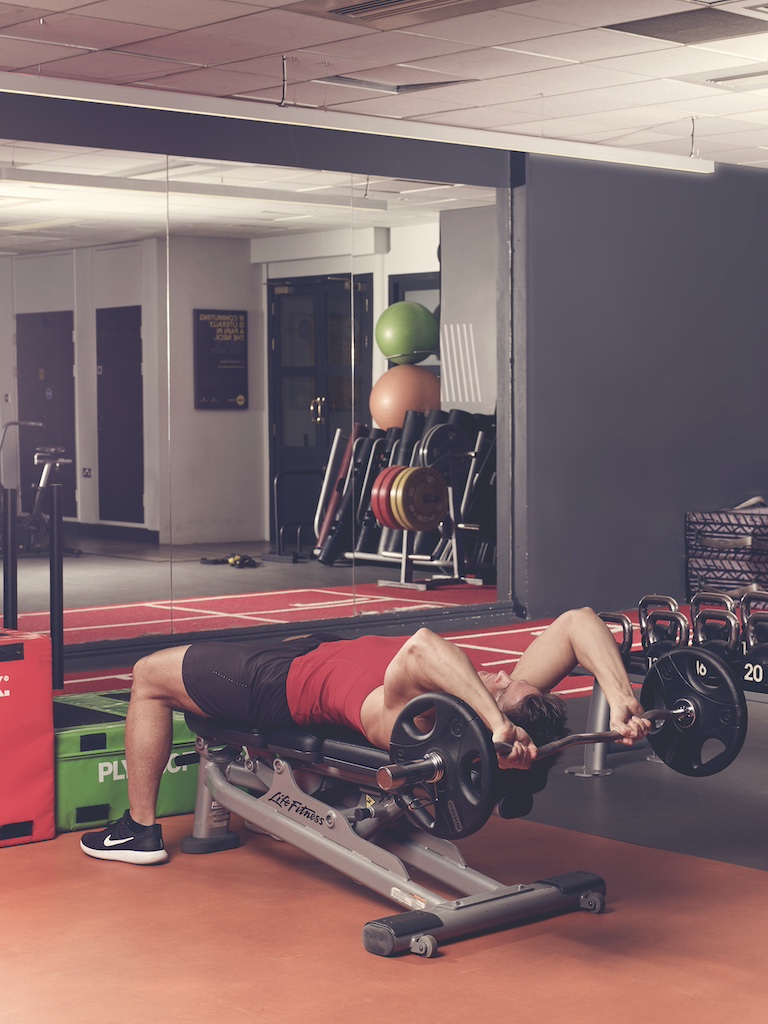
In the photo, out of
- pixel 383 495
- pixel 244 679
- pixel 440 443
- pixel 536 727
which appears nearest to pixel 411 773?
pixel 536 727

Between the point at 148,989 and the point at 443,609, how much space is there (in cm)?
522

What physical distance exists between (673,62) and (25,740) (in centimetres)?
412

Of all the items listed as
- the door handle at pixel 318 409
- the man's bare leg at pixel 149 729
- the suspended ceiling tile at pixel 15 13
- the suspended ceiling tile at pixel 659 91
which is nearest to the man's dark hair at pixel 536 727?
the man's bare leg at pixel 149 729

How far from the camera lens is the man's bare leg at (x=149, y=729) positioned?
13.1 feet

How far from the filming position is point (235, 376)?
7465mm

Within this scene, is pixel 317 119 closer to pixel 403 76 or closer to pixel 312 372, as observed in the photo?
pixel 403 76

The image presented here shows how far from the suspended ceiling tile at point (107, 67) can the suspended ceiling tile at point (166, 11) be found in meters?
0.60

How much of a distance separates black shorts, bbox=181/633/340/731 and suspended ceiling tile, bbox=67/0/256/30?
265 centimetres

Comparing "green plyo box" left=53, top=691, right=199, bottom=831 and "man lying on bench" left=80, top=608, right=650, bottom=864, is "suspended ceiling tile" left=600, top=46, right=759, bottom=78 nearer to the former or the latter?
"man lying on bench" left=80, top=608, right=650, bottom=864

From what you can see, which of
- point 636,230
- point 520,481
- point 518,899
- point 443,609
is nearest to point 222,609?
point 443,609

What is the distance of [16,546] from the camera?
245 inches

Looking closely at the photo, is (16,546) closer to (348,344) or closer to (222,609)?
(222,609)

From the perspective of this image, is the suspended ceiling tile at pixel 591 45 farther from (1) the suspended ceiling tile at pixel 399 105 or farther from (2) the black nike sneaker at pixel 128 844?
(2) the black nike sneaker at pixel 128 844

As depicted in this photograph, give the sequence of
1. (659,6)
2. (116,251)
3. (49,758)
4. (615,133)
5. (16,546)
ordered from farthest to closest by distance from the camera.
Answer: (615,133) → (116,251) → (16,546) → (659,6) → (49,758)
